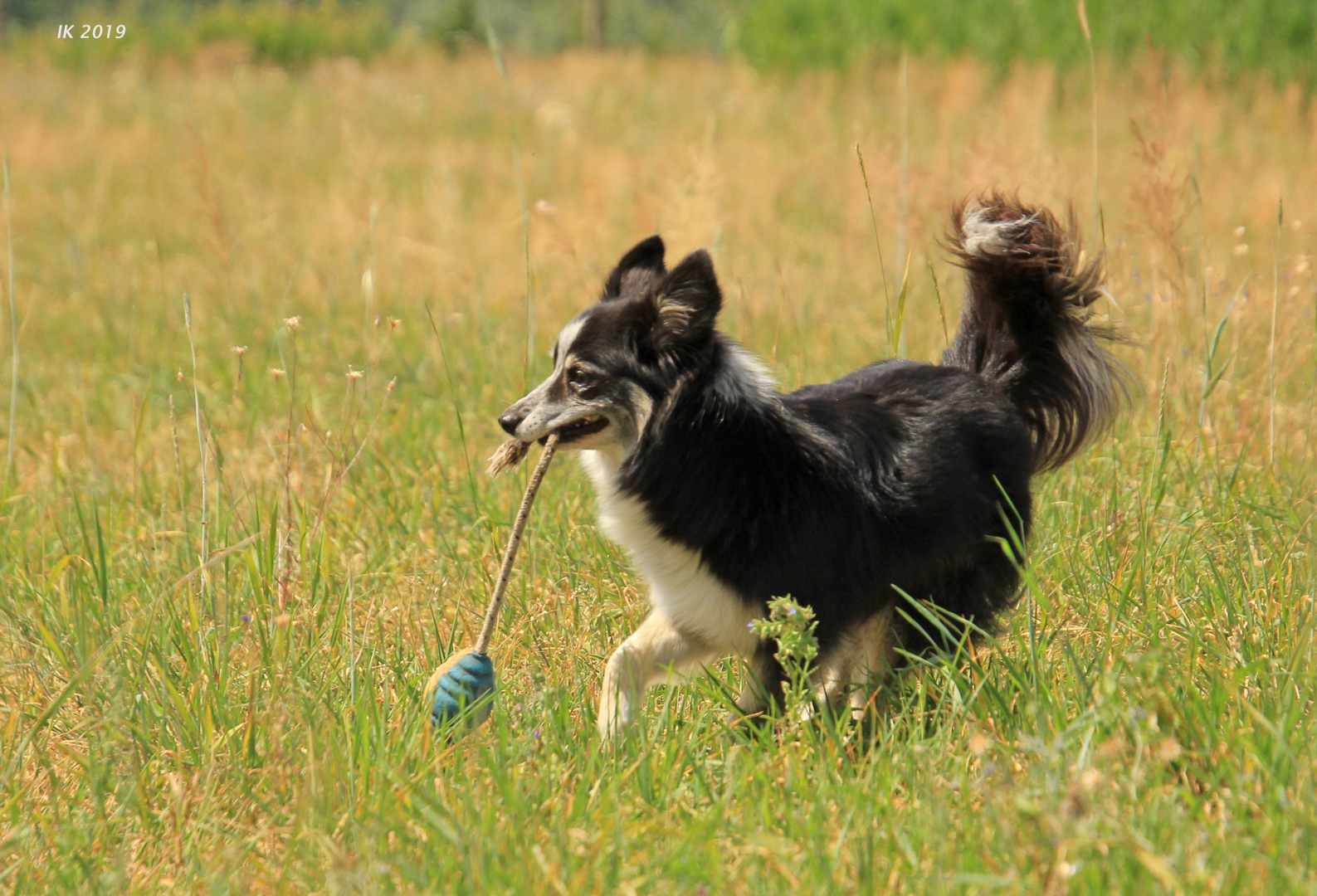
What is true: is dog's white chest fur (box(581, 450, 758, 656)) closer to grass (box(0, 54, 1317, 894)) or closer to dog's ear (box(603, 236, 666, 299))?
grass (box(0, 54, 1317, 894))

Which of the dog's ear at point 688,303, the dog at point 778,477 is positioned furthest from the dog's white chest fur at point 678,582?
the dog's ear at point 688,303

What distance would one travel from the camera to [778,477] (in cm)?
266

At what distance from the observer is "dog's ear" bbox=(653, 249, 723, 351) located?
2.56 metres

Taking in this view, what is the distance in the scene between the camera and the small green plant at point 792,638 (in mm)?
2258

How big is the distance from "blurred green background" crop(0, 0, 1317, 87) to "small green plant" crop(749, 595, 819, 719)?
2.41 metres

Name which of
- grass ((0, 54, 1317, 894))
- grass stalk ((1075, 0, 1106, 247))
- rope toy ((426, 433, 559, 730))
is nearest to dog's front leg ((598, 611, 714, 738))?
grass ((0, 54, 1317, 894))

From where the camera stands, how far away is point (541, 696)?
2.67 metres

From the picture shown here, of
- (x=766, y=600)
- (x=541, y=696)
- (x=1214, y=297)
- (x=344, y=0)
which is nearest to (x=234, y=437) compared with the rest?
(x=541, y=696)

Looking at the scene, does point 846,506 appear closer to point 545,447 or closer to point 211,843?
point 545,447

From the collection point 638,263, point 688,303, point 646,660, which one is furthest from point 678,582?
point 638,263

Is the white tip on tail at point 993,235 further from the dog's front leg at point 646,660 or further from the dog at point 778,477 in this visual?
the dog's front leg at point 646,660

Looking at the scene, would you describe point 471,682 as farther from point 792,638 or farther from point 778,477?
point 778,477

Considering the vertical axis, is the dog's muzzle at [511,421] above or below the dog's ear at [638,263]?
below

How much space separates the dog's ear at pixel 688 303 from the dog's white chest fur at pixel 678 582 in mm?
358
